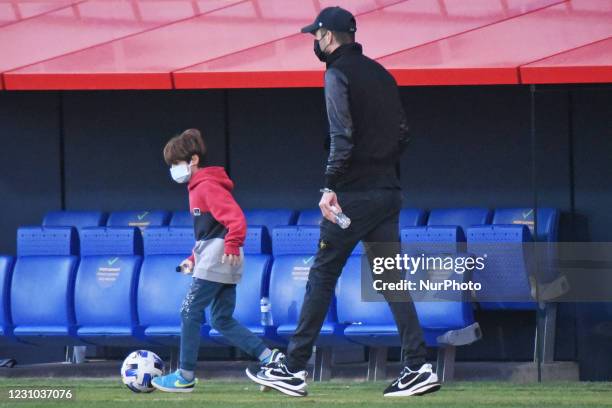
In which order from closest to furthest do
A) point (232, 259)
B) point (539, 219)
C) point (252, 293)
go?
point (232, 259), point (252, 293), point (539, 219)

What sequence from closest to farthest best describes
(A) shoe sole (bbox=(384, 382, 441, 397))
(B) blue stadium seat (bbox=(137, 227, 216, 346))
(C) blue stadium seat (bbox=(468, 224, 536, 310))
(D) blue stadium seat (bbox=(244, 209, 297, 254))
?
(A) shoe sole (bbox=(384, 382, 441, 397)), (C) blue stadium seat (bbox=(468, 224, 536, 310)), (B) blue stadium seat (bbox=(137, 227, 216, 346)), (D) blue stadium seat (bbox=(244, 209, 297, 254))

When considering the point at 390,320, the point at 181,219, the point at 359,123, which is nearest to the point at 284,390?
the point at 359,123

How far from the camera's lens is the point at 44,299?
1102cm

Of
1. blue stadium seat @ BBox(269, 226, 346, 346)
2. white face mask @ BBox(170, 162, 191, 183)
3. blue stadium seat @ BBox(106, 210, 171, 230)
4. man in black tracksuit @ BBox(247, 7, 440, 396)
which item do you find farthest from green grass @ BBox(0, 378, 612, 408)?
blue stadium seat @ BBox(106, 210, 171, 230)

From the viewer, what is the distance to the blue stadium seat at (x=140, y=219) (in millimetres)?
12453

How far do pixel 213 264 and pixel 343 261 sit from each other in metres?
1.12

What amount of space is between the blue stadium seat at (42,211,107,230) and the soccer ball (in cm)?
450

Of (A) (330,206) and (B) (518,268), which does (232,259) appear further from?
(B) (518,268)

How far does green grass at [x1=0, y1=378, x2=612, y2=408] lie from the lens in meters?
7.04

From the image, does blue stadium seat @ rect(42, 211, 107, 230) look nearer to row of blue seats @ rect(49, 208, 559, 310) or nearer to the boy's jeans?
row of blue seats @ rect(49, 208, 559, 310)

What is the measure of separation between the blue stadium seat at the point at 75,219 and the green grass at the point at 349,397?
3868 millimetres

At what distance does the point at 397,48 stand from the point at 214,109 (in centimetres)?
247

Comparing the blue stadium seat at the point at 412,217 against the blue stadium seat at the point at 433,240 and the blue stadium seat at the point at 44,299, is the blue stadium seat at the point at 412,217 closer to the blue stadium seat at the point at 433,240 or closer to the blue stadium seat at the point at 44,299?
the blue stadium seat at the point at 433,240

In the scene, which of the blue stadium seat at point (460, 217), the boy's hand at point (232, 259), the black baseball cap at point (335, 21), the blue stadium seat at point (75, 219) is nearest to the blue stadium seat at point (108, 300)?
the blue stadium seat at point (75, 219)
